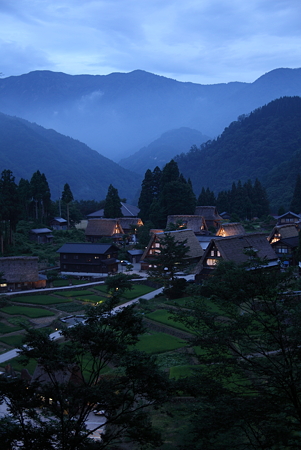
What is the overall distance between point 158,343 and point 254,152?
105227 mm

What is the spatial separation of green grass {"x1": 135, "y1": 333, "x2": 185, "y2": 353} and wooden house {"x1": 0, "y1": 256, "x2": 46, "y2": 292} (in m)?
16.1

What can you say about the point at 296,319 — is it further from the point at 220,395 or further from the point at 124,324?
the point at 124,324

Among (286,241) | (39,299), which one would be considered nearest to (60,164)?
(286,241)

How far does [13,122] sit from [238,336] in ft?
579

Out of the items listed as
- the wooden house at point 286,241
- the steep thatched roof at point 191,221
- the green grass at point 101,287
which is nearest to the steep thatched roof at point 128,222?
the steep thatched roof at point 191,221

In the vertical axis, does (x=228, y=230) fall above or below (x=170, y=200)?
below

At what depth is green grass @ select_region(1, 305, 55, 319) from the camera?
99.6 feet

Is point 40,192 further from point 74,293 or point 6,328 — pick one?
point 6,328

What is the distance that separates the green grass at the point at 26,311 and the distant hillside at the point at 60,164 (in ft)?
329

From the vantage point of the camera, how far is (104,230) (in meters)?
55.7

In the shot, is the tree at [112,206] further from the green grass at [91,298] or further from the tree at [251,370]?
the tree at [251,370]

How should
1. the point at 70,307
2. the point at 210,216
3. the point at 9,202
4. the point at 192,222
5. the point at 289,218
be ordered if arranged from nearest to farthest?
the point at 70,307
the point at 9,202
the point at 192,222
the point at 289,218
the point at 210,216

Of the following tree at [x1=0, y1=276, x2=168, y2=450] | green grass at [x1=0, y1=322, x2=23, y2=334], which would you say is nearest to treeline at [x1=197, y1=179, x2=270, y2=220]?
green grass at [x1=0, y1=322, x2=23, y2=334]

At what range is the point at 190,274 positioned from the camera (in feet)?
132
